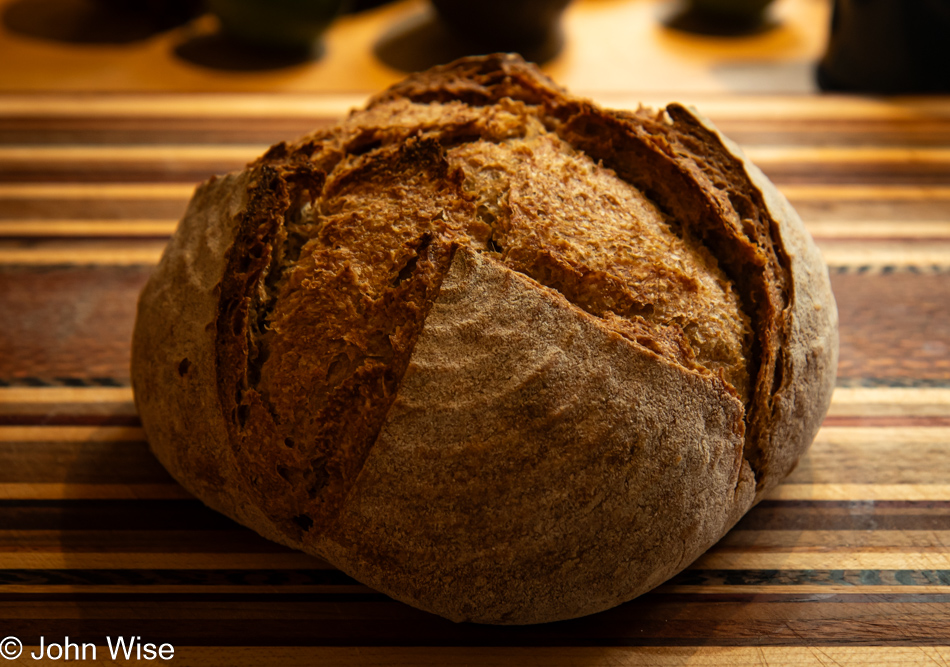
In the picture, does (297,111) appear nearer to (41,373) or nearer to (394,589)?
(41,373)

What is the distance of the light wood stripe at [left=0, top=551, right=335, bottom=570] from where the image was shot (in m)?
1.18

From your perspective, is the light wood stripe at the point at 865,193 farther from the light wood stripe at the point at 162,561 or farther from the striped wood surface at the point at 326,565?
the light wood stripe at the point at 162,561

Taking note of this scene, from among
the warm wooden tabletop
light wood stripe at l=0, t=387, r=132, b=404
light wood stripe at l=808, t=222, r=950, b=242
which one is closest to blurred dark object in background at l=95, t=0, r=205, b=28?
the warm wooden tabletop

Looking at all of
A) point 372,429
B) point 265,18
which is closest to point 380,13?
point 265,18

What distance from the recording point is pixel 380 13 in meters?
2.93

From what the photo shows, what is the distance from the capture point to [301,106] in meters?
2.25

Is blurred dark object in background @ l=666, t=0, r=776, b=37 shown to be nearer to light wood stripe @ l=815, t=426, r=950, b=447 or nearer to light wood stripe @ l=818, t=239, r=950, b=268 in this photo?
light wood stripe @ l=818, t=239, r=950, b=268

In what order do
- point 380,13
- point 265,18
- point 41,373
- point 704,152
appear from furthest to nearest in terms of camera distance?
point 380,13, point 265,18, point 41,373, point 704,152

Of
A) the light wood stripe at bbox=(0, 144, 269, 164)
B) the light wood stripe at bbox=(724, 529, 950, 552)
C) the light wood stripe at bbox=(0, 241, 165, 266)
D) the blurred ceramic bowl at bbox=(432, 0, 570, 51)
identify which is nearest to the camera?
the light wood stripe at bbox=(724, 529, 950, 552)

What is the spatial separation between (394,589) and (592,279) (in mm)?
443

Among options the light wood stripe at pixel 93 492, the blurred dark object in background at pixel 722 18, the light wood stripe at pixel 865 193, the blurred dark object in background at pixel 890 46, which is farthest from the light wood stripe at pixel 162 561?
the blurred dark object in background at pixel 722 18

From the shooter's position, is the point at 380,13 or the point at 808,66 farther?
the point at 380,13

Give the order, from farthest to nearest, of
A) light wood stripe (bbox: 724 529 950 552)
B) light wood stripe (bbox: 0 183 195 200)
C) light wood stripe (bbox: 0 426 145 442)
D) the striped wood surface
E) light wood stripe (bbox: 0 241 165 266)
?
light wood stripe (bbox: 0 183 195 200) < light wood stripe (bbox: 0 241 165 266) < light wood stripe (bbox: 0 426 145 442) < light wood stripe (bbox: 724 529 950 552) < the striped wood surface

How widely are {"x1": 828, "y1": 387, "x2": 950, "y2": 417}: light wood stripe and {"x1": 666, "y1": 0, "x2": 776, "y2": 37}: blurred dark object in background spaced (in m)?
1.69
